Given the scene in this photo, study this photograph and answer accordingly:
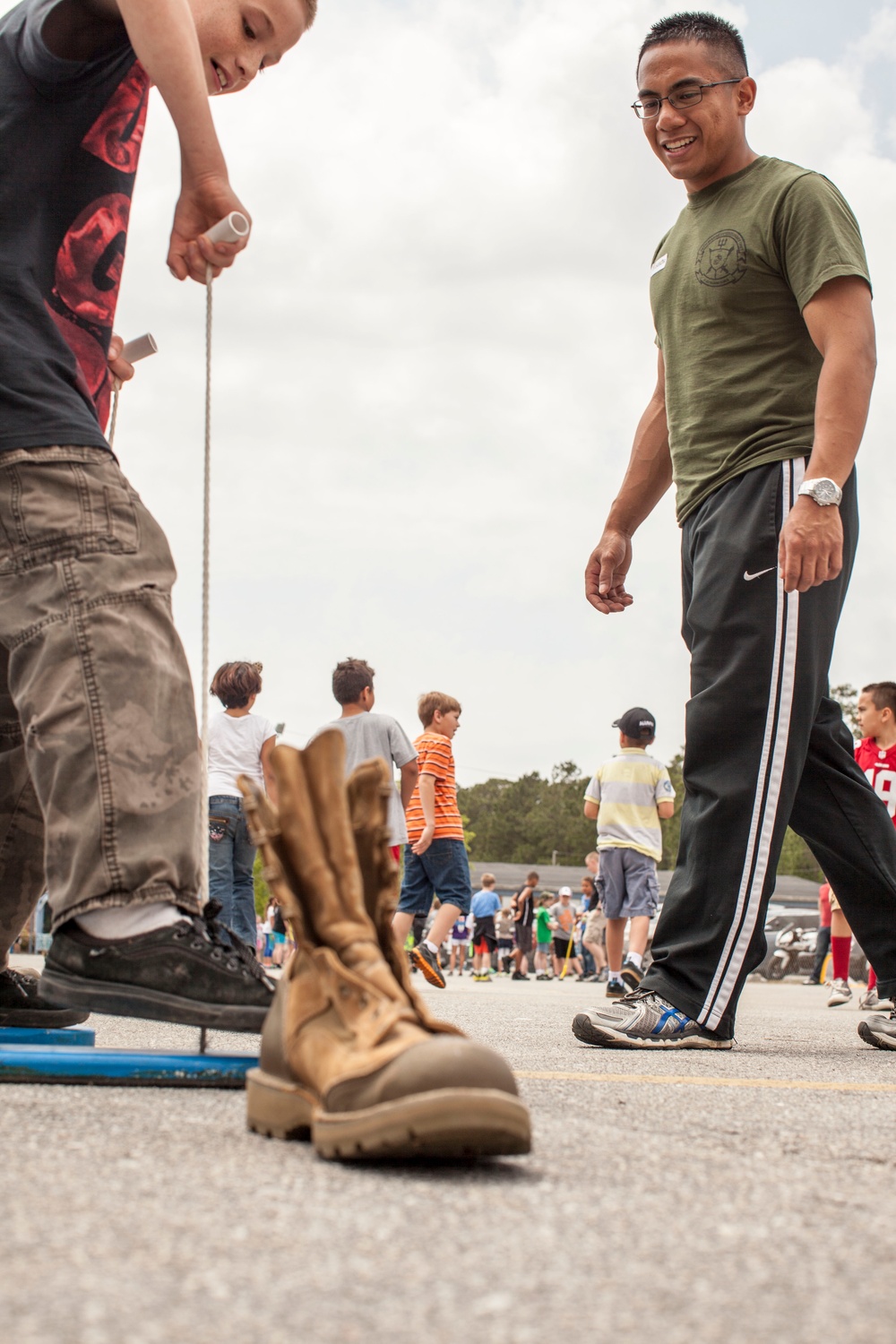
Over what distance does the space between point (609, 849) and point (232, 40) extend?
6.63m

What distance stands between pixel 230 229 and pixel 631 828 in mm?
6703

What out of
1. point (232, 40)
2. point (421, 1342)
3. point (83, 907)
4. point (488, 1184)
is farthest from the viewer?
point (232, 40)

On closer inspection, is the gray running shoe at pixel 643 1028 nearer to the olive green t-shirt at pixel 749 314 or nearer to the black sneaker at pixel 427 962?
the olive green t-shirt at pixel 749 314

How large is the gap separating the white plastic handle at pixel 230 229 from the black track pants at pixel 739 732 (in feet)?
5.17

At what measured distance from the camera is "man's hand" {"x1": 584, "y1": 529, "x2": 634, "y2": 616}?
3.98m

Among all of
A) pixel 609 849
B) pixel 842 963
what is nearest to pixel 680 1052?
pixel 609 849

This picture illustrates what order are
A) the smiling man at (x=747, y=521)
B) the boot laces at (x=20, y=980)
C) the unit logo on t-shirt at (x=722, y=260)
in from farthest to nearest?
the unit logo on t-shirt at (x=722, y=260), the smiling man at (x=747, y=521), the boot laces at (x=20, y=980)

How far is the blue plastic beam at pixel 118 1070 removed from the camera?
5.93 ft

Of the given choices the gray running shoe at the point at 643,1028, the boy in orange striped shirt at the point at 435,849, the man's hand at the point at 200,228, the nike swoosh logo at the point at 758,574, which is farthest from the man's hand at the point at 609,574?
the boy in orange striped shirt at the point at 435,849

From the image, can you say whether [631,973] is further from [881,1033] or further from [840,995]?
[881,1033]

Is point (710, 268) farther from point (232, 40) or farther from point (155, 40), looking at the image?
point (155, 40)

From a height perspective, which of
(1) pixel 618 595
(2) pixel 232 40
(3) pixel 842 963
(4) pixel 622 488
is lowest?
(3) pixel 842 963

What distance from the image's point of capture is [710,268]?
3459 millimetres

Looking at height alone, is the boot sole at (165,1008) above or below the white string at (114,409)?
below
